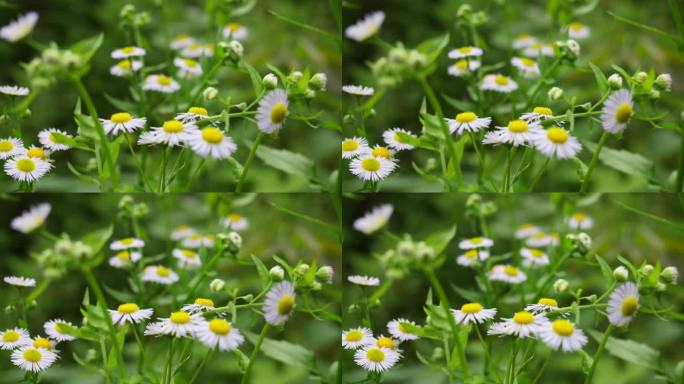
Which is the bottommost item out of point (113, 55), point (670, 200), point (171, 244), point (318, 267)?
point (670, 200)

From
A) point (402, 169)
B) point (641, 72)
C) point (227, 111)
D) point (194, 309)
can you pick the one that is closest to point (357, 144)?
point (402, 169)

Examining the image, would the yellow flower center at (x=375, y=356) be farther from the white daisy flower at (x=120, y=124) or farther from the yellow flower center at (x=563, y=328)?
the white daisy flower at (x=120, y=124)

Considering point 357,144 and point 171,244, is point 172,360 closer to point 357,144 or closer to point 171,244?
point 171,244

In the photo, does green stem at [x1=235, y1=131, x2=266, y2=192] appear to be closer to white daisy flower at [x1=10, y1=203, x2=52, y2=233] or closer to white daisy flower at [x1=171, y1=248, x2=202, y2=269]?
white daisy flower at [x1=171, y1=248, x2=202, y2=269]

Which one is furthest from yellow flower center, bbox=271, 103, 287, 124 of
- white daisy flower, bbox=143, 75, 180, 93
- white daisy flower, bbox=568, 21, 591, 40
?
white daisy flower, bbox=568, 21, 591, 40

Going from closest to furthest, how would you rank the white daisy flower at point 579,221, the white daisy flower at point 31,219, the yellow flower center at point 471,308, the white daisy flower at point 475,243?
the white daisy flower at point 31,219 < the yellow flower center at point 471,308 < the white daisy flower at point 475,243 < the white daisy flower at point 579,221

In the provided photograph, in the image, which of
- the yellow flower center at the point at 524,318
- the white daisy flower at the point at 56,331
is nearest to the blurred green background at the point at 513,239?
the yellow flower center at the point at 524,318
